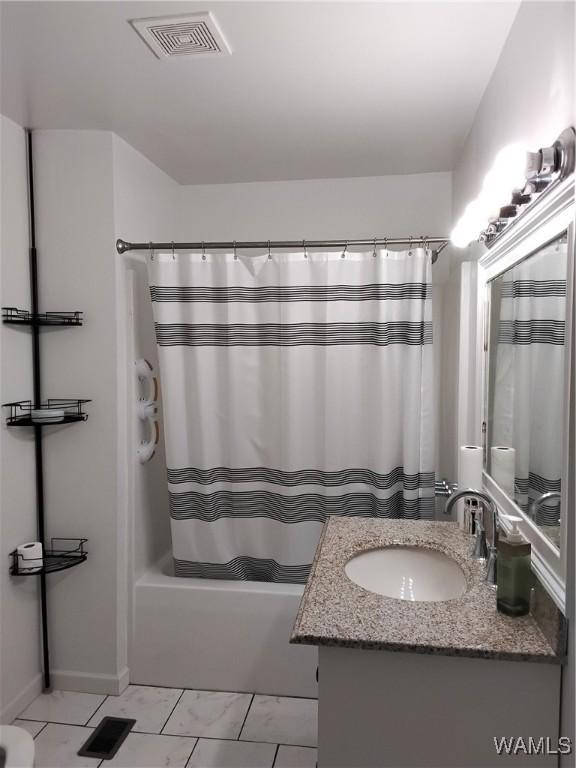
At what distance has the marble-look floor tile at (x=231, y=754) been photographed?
196cm

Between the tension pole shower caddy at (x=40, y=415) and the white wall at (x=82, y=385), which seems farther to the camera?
the white wall at (x=82, y=385)

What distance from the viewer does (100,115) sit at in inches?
84.2

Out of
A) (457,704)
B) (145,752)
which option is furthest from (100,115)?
(145,752)

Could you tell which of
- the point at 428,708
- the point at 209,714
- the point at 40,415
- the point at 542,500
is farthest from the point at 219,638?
the point at 542,500

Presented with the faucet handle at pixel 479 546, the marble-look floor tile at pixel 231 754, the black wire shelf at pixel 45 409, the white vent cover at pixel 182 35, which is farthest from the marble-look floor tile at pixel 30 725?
the white vent cover at pixel 182 35

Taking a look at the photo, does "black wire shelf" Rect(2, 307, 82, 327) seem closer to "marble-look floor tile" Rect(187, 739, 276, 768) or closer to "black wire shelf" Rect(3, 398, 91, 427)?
"black wire shelf" Rect(3, 398, 91, 427)

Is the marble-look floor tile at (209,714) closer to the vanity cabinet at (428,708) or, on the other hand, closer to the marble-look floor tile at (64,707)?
the marble-look floor tile at (64,707)

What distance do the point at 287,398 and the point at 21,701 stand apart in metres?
1.65

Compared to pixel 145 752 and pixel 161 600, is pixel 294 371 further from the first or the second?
pixel 145 752

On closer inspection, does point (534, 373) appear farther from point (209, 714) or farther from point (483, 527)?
point (209, 714)

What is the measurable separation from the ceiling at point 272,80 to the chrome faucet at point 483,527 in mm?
1307

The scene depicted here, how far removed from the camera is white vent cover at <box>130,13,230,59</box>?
1.48 metres

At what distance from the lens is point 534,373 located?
1.40m

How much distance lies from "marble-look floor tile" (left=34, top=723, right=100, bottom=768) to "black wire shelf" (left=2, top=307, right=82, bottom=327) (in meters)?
1.59
